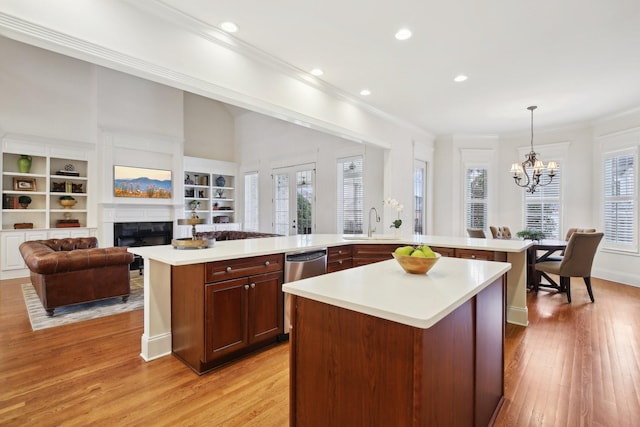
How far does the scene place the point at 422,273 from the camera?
1798 mm

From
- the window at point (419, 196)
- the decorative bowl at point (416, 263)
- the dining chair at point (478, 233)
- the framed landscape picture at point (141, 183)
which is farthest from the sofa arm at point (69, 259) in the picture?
the dining chair at point (478, 233)

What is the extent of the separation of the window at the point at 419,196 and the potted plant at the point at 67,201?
6960mm

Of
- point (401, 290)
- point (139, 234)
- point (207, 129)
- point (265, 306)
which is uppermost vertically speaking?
point (207, 129)

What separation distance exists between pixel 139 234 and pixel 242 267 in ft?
18.9

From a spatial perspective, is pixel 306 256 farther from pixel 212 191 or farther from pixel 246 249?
pixel 212 191

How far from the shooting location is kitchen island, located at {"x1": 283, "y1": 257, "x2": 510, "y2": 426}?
3.80 ft

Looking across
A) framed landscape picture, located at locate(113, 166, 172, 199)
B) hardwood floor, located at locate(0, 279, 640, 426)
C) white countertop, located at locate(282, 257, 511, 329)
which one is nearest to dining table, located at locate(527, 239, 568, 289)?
hardwood floor, located at locate(0, 279, 640, 426)

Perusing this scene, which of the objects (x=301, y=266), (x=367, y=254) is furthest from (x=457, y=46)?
(x=301, y=266)

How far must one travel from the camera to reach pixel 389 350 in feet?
3.92

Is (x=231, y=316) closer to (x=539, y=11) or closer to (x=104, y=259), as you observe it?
(x=104, y=259)

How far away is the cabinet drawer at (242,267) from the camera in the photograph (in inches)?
95.7

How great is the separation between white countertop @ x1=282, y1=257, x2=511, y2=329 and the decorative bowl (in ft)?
0.12

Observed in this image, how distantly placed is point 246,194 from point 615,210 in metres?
8.24

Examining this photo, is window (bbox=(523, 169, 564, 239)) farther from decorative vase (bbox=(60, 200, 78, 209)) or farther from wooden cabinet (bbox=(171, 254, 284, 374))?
decorative vase (bbox=(60, 200, 78, 209))
